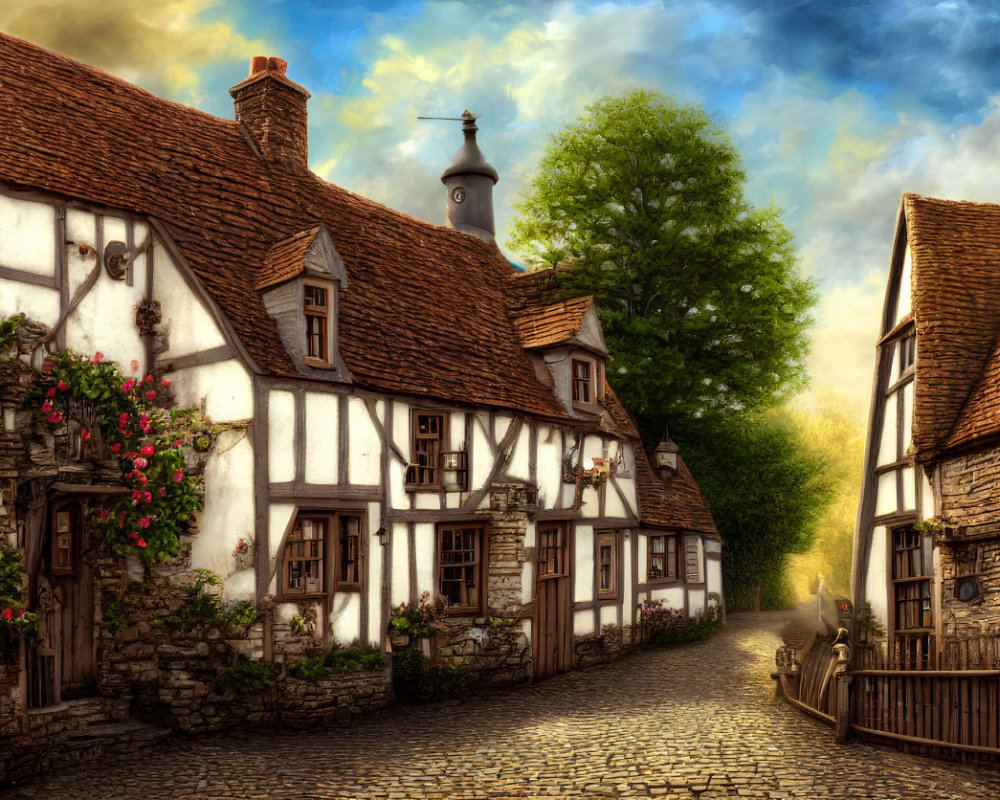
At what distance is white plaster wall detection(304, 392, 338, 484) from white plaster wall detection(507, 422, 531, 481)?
13.1 feet

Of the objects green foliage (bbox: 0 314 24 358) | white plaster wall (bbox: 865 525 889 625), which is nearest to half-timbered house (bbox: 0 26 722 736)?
green foliage (bbox: 0 314 24 358)

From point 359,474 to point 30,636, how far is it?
191 inches

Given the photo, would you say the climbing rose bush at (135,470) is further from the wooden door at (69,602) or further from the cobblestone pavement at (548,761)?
the cobblestone pavement at (548,761)

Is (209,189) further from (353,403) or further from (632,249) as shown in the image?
(632,249)

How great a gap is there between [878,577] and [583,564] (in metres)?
5.90

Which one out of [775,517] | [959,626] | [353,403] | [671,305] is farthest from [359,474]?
[775,517]

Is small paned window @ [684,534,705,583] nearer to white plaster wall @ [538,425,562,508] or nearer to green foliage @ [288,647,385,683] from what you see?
white plaster wall @ [538,425,562,508]

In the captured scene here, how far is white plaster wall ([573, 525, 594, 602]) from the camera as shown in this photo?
19.0 metres

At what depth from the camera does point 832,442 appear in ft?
155

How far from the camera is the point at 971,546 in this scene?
41.6ft

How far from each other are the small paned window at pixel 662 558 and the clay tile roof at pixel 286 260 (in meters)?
11.3

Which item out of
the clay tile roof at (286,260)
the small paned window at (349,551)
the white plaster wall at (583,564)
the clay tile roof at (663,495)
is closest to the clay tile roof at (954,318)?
the white plaster wall at (583,564)

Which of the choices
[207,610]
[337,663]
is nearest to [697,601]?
[337,663]

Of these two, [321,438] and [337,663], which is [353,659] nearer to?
[337,663]
